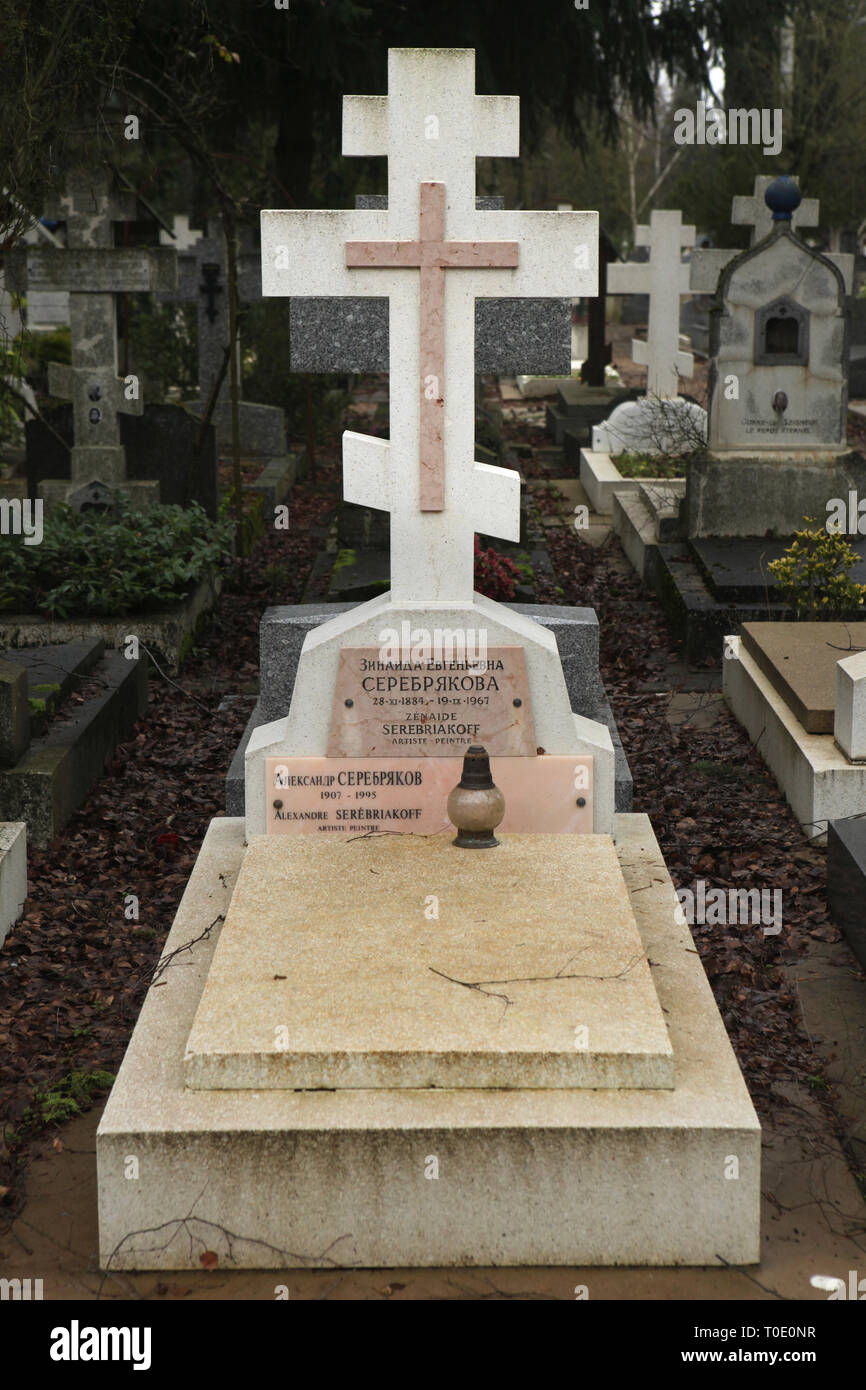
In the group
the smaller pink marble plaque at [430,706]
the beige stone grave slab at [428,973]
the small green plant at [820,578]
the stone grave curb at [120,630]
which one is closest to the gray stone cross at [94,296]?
the stone grave curb at [120,630]

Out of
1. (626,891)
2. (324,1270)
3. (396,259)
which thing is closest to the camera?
(324,1270)

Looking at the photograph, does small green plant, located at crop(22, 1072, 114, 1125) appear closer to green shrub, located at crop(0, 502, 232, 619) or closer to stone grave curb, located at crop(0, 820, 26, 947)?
stone grave curb, located at crop(0, 820, 26, 947)

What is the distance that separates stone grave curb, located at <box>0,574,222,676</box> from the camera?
8719mm

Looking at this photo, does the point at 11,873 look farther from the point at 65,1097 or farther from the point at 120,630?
the point at 120,630

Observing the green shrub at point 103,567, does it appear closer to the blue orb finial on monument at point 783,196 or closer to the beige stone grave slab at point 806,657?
the beige stone grave slab at point 806,657

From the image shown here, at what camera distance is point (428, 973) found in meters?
4.28

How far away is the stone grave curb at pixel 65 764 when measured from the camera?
21.2 ft

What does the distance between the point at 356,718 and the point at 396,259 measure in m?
1.53

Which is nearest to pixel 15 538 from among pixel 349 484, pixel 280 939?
pixel 349 484

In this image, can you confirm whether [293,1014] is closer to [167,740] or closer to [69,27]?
[167,740]

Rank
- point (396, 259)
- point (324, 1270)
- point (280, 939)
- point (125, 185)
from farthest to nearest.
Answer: point (125, 185) < point (396, 259) < point (280, 939) < point (324, 1270)

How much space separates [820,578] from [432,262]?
4406 mm

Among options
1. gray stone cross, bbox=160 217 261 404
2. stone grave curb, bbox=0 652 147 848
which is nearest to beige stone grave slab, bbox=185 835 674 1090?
stone grave curb, bbox=0 652 147 848

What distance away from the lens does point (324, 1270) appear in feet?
12.5
